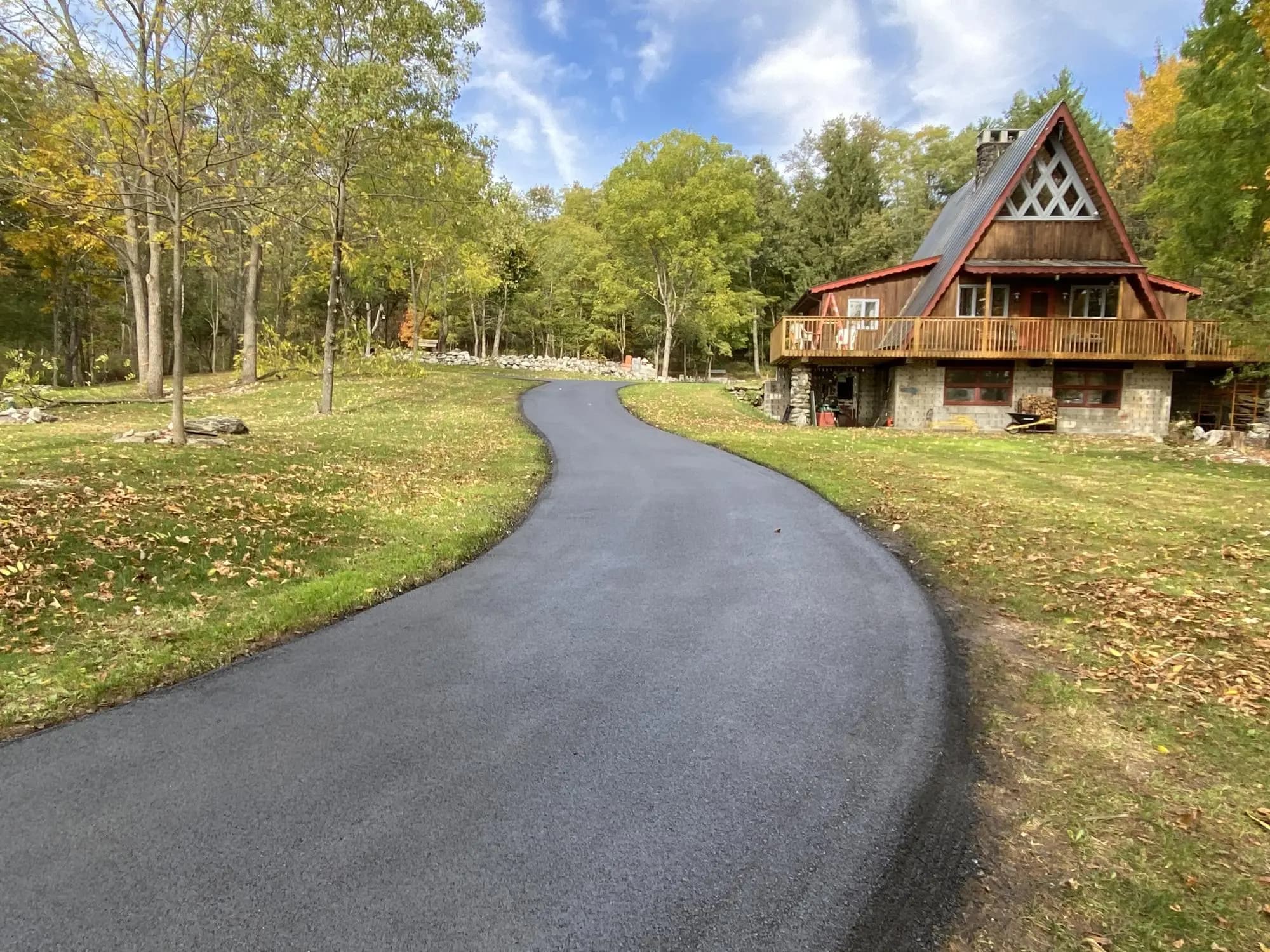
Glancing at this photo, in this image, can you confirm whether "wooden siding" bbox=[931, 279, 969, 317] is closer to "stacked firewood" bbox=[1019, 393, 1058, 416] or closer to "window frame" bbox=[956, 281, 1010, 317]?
"window frame" bbox=[956, 281, 1010, 317]

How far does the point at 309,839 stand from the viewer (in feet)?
9.28

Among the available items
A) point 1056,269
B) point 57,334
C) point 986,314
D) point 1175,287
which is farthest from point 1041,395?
point 57,334

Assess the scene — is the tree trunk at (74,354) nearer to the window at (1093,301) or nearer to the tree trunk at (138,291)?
the tree trunk at (138,291)

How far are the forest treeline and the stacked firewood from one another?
18.4 ft

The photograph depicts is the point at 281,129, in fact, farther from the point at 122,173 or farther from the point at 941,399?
the point at 941,399

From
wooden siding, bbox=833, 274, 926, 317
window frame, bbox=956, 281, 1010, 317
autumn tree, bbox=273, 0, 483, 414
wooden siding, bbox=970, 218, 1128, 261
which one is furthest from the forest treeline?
wooden siding, bbox=833, 274, 926, 317

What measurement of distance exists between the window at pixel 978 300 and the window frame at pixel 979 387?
178 centimetres

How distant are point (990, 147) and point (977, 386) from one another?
37.4ft

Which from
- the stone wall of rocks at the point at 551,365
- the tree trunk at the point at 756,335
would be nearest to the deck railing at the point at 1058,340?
the stone wall of rocks at the point at 551,365

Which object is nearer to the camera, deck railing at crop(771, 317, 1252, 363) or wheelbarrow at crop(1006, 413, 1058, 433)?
deck railing at crop(771, 317, 1252, 363)

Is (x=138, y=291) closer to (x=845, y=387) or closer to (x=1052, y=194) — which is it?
(x=845, y=387)

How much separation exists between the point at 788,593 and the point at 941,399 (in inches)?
729

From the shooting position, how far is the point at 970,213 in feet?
78.7

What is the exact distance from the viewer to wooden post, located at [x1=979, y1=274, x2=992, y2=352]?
21000 millimetres
